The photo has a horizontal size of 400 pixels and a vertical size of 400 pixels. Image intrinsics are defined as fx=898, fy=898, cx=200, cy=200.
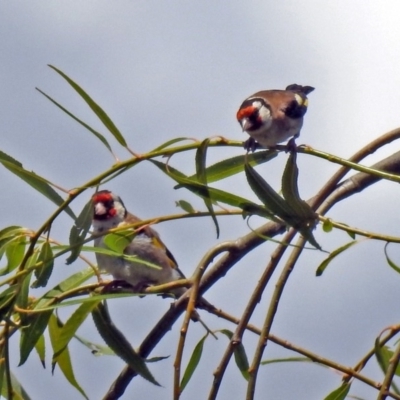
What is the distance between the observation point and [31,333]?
1753mm

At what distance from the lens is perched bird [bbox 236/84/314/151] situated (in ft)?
8.95

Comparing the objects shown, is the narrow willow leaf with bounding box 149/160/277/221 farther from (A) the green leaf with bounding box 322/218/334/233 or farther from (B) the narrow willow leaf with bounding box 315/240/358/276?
(B) the narrow willow leaf with bounding box 315/240/358/276

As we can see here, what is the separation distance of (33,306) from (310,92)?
1.79m

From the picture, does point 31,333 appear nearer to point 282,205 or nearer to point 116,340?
point 116,340

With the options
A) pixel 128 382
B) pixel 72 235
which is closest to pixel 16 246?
pixel 72 235

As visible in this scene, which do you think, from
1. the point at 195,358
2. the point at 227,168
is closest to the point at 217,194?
the point at 227,168

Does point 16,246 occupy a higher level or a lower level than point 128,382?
higher

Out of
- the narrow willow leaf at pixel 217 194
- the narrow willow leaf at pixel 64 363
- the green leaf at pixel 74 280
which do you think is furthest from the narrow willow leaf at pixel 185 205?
the narrow willow leaf at pixel 64 363

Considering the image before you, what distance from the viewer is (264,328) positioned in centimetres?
164

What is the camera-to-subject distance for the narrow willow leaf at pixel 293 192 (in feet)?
5.18

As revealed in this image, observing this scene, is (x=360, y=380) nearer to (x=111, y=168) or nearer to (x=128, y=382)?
(x=128, y=382)

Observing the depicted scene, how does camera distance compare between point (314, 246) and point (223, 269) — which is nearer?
point (314, 246)

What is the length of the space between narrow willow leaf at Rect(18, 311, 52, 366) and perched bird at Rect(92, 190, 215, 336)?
4.33 ft

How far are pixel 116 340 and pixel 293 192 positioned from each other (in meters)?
0.54
